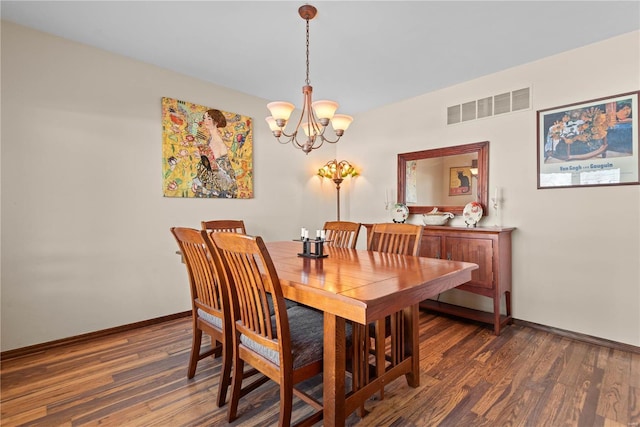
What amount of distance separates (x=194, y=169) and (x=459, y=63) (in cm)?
276

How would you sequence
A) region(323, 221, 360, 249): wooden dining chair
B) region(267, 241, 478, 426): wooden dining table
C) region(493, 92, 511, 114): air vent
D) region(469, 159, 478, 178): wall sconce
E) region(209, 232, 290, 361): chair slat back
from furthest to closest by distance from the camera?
region(469, 159, 478, 178): wall sconce, region(493, 92, 511, 114): air vent, region(323, 221, 360, 249): wooden dining chair, region(209, 232, 290, 361): chair slat back, region(267, 241, 478, 426): wooden dining table

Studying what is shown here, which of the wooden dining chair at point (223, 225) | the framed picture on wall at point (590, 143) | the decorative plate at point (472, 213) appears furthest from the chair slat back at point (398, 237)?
the framed picture on wall at point (590, 143)

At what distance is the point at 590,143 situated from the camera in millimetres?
2543

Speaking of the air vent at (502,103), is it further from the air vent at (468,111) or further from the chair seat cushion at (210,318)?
the chair seat cushion at (210,318)

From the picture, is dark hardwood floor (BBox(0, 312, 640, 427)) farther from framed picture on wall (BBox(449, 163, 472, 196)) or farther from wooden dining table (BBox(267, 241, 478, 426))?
framed picture on wall (BBox(449, 163, 472, 196))

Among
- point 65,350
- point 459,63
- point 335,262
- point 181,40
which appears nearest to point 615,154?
point 459,63

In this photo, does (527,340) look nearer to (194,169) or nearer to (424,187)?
(424,187)

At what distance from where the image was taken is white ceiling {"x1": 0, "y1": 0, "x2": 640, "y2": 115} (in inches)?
83.1

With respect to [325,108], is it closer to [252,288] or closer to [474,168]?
[252,288]

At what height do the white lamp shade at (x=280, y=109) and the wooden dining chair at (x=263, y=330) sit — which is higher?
the white lamp shade at (x=280, y=109)

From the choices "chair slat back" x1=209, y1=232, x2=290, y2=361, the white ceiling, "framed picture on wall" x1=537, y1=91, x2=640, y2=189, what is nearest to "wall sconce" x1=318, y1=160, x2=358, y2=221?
the white ceiling

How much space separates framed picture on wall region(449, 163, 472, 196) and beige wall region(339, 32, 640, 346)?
0.22 m

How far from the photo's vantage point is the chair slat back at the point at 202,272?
1632 millimetres

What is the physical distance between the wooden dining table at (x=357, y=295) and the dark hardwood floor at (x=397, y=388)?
0.80 ft
